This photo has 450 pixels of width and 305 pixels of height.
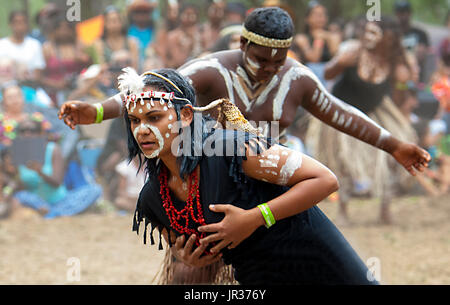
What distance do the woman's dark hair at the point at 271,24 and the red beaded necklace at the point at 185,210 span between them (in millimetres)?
910

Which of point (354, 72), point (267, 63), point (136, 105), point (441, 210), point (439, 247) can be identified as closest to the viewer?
point (136, 105)

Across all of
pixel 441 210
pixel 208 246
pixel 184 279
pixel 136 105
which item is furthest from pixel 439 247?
pixel 136 105

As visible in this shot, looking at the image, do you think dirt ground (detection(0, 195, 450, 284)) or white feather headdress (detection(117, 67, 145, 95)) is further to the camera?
dirt ground (detection(0, 195, 450, 284))

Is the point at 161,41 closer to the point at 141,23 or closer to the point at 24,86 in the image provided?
the point at 141,23

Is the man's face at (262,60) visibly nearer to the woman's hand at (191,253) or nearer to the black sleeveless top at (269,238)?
the black sleeveless top at (269,238)

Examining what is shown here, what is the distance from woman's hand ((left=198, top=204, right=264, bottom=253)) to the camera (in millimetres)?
2180

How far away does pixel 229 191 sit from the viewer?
7.64 ft

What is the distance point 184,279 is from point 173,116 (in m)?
1.10

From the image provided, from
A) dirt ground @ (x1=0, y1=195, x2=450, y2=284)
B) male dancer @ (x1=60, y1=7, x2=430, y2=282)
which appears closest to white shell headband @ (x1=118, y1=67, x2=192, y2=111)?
male dancer @ (x1=60, y1=7, x2=430, y2=282)

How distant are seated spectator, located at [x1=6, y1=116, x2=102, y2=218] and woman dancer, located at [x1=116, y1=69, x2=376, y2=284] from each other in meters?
4.84

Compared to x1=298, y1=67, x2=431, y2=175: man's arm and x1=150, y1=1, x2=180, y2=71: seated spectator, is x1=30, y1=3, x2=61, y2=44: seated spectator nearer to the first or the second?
x1=150, y1=1, x2=180, y2=71: seated spectator

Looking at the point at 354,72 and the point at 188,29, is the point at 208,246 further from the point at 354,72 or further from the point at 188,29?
the point at 188,29

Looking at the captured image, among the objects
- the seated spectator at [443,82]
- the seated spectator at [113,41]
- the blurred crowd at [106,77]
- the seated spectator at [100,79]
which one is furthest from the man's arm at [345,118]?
the seated spectator at [443,82]

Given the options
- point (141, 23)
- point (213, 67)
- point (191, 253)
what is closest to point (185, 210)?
point (191, 253)
